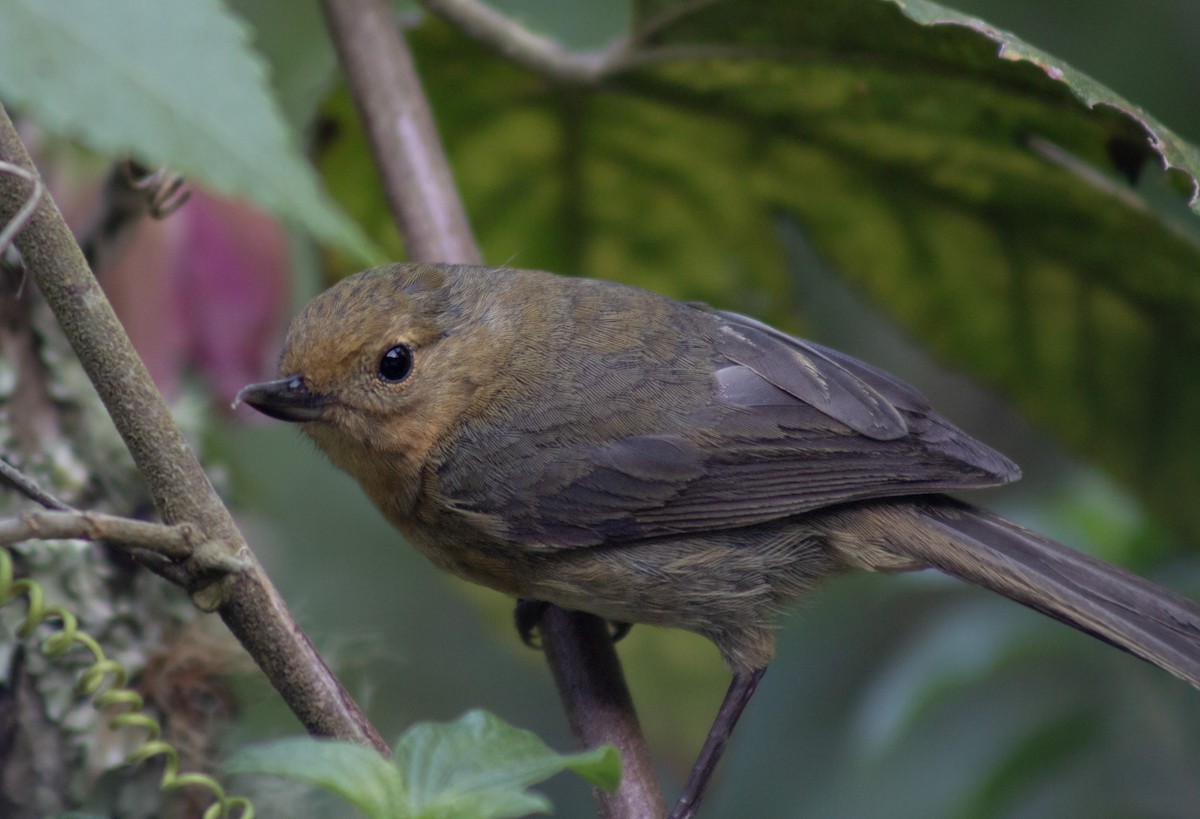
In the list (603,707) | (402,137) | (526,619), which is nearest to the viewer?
(603,707)

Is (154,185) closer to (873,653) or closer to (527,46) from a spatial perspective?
(527,46)

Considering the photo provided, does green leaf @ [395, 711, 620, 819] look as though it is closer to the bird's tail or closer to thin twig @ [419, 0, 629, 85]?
the bird's tail

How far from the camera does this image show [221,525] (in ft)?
5.23

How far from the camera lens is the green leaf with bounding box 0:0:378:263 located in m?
0.97

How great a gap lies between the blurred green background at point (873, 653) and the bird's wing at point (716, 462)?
0.33 metres

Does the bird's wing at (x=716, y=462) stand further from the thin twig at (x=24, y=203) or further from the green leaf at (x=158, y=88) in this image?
the green leaf at (x=158, y=88)

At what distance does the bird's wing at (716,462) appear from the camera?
8.17 ft

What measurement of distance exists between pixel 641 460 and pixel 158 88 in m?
1.64

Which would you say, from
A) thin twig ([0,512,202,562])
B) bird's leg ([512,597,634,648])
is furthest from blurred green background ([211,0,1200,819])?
thin twig ([0,512,202,562])

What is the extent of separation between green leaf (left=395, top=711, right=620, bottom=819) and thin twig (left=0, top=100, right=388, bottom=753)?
29 cm

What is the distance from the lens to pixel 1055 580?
2285mm

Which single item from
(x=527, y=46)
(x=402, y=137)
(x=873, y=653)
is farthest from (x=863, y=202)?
(x=873, y=653)

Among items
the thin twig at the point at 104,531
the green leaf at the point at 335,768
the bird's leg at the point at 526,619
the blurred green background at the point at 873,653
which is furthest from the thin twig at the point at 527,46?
the green leaf at the point at 335,768

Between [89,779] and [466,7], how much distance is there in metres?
1.83
